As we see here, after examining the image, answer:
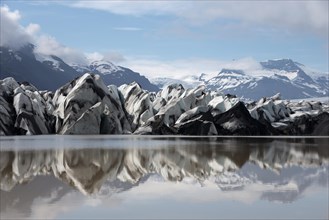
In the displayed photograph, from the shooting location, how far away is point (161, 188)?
76.2 feet

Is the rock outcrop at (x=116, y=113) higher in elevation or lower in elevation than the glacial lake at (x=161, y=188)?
lower

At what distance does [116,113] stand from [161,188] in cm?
8993

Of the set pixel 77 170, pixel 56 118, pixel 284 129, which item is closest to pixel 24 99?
pixel 56 118

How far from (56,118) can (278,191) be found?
3660 inches

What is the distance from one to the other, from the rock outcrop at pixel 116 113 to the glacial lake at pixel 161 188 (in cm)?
6590

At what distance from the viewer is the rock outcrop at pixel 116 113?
337ft

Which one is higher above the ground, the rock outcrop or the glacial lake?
the glacial lake

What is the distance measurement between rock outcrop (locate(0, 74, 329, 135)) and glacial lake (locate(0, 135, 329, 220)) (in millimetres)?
65904

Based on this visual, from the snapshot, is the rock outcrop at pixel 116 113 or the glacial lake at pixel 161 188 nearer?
the glacial lake at pixel 161 188

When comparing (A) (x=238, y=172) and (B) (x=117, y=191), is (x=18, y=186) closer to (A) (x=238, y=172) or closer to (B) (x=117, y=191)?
(B) (x=117, y=191)

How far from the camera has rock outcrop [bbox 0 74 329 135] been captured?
10281 centimetres

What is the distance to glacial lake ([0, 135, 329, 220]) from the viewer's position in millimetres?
16953

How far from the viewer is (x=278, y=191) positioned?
2242cm

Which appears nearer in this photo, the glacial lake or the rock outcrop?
the glacial lake
